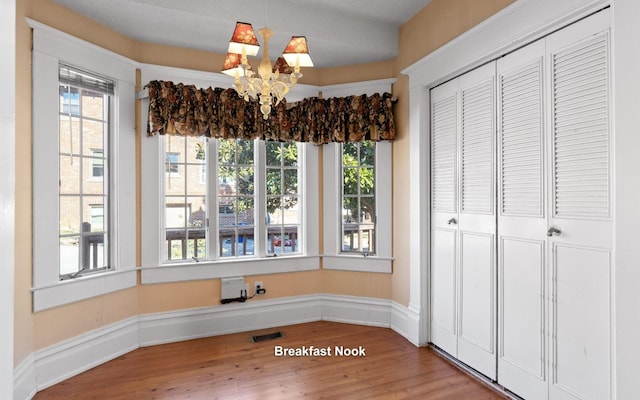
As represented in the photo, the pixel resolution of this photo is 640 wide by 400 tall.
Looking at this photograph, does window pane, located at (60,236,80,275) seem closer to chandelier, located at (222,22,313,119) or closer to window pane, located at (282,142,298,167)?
chandelier, located at (222,22,313,119)

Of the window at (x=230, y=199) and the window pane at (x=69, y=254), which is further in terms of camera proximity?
the window at (x=230, y=199)

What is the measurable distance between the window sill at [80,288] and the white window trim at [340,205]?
2057 millimetres

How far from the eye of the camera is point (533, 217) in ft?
7.72

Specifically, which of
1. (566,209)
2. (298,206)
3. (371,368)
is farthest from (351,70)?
(371,368)

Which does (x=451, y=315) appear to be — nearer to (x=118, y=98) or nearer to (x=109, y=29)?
(x=118, y=98)

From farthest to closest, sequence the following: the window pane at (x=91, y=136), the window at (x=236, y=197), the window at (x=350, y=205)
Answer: the window at (x=350, y=205) < the window at (x=236, y=197) < the window pane at (x=91, y=136)

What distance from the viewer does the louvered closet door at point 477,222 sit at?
2.69m

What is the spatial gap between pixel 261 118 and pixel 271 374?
2.47 m

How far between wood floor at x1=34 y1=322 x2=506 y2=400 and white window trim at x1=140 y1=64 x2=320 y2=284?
2.30ft

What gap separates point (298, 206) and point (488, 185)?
6.95 feet

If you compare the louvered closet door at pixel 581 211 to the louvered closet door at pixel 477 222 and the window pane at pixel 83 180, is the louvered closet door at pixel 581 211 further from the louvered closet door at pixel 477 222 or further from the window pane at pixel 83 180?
the window pane at pixel 83 180

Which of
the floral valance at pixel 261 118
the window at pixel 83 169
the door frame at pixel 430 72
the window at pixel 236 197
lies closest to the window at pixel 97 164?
the window at pixel 83 169

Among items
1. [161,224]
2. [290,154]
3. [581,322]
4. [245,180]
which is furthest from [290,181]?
[581,322]

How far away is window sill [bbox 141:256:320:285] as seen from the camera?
347 cm
